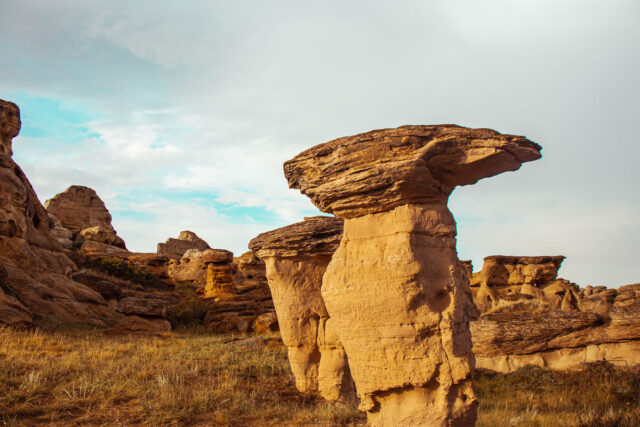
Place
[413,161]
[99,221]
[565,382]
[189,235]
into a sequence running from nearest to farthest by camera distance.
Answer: [413,161] < [565,382] < [99,221] < [189,235]

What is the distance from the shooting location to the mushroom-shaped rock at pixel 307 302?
938 centimetres

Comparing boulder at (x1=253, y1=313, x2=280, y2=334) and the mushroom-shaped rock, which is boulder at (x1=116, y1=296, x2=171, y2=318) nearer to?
boulder at (x1=253, y1=313, x2=280, y2=334)

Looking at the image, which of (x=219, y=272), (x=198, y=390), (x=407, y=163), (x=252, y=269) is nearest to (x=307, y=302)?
(x=198, y=390)

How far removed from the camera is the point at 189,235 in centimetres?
3872

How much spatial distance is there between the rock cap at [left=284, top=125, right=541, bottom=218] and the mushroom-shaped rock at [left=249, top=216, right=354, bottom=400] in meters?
2.85

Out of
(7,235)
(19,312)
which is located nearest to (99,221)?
(7,235)

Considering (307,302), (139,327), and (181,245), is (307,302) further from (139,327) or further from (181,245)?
(181,245)

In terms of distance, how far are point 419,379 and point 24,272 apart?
14175 mm

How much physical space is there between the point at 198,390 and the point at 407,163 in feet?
19.2

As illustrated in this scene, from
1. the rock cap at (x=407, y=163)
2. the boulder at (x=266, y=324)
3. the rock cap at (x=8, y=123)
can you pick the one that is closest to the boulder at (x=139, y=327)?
the boulder at (x=266, y=324)

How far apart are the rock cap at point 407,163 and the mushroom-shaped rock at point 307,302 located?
285cm

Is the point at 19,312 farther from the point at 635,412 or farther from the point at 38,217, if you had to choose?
the point at 635,412

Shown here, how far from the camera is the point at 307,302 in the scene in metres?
9.61

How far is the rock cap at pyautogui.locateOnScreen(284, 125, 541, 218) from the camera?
18.7 ft
